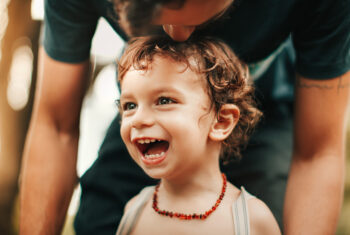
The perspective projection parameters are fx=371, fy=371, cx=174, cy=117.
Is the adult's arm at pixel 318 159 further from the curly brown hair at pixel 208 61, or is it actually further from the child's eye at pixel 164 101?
the child's eye at pixel 164 101

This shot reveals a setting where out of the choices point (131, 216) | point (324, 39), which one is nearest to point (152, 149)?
point (131, 216)

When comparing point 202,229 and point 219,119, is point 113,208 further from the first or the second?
point 219,119

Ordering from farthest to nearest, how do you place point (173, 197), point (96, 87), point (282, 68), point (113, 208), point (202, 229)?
point (96, 87) < point (282, 68) < point (113, 208) < point (173, 197) < point (202, 229)

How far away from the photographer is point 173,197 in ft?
4.33

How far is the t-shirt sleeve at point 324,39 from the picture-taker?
4.33 feet

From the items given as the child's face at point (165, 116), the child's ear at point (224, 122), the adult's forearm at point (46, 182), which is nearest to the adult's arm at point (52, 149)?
the adult's forearm at point (46, 182)

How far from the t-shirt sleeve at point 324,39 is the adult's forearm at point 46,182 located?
111 centimetres

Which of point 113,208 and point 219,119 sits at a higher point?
point 219,119

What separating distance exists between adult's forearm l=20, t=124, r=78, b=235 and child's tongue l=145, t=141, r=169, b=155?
2.01 feet

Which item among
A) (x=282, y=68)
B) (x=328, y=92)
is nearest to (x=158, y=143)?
(x=328, y=92)

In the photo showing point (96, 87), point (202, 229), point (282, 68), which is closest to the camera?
→ point (202, 229)

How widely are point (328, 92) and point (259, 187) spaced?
0.50 metres

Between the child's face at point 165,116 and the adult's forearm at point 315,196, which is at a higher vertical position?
the child's face at point 165,116

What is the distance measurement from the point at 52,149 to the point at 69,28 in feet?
1.78
